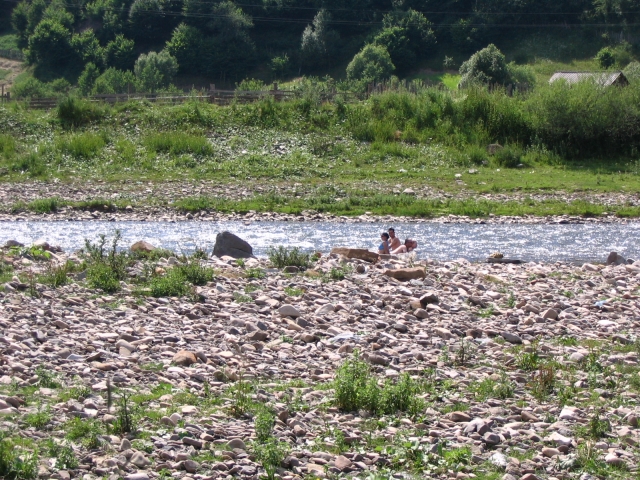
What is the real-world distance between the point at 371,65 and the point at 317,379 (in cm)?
7060

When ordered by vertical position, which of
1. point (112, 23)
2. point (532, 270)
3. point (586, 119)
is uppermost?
point (112, 23)

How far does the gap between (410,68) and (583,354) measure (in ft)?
264

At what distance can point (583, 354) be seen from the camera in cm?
1150

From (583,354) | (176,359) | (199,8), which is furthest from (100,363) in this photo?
(199,8)

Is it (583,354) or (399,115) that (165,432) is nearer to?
(583,354)

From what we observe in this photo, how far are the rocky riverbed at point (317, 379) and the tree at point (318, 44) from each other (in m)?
78.5

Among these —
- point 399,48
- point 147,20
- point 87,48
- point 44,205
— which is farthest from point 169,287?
point 147,20

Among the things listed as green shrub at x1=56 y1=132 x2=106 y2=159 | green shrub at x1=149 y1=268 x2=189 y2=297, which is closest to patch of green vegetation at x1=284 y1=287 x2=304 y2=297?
green shrub at x1=149 y1=268 x2=189 y2=297

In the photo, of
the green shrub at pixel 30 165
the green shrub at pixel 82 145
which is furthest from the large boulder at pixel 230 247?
the green shrub at pixel 82 145

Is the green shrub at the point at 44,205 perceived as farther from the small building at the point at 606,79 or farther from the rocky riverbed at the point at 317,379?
the small building at the point at 606,79

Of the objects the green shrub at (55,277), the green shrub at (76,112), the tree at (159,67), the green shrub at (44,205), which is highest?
the tree at (159,67)

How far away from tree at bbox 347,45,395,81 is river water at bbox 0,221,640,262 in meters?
52.4

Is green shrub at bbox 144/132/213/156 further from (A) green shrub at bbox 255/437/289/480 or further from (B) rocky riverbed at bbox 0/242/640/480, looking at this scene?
(A) green shrub at bbox 255/437/289/480

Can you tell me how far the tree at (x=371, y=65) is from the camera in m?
78.4
